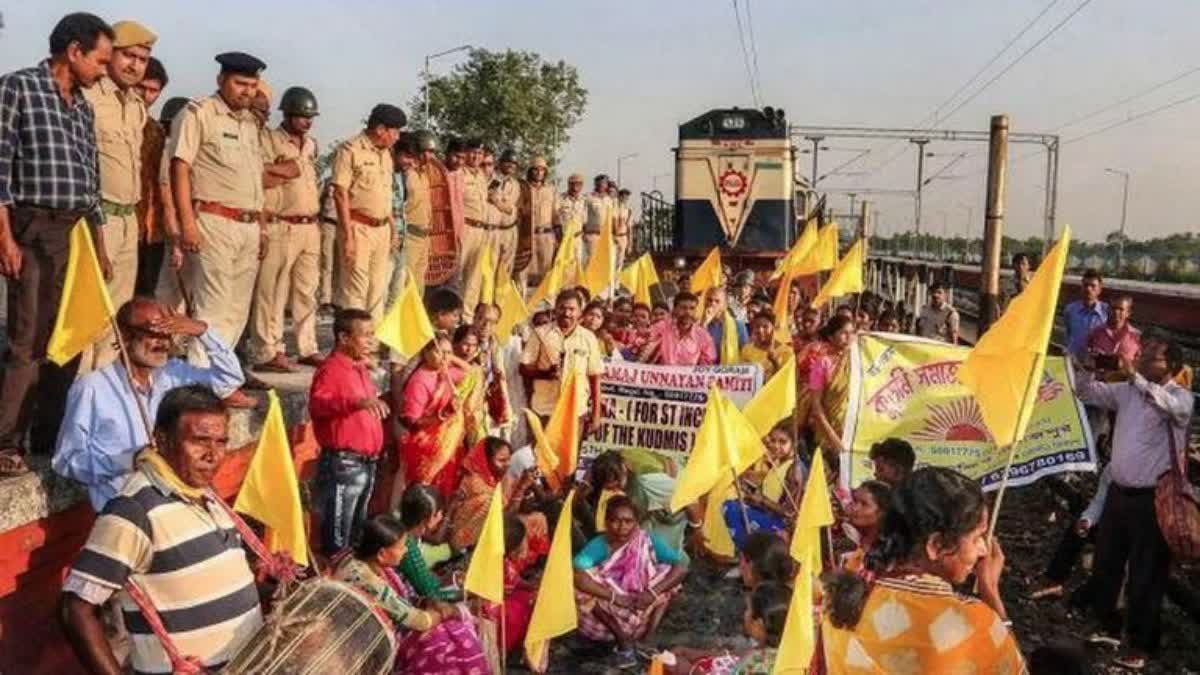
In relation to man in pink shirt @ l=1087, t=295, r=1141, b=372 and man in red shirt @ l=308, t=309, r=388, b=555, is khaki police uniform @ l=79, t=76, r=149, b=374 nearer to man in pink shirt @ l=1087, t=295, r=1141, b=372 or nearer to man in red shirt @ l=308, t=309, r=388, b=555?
man in red shirt @ l=308, t=309, r=388, b=555

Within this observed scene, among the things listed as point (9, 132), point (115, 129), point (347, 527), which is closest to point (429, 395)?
point (347, 527)

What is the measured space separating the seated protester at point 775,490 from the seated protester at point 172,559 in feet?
14.5

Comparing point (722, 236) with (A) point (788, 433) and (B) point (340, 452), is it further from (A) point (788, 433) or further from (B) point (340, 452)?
(B) point (340, 452)

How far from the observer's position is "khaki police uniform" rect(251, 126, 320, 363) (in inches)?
271

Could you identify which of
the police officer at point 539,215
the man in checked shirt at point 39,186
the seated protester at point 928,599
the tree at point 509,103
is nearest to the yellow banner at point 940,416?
the seated protester at point 928,599

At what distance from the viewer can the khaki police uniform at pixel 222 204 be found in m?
5.85

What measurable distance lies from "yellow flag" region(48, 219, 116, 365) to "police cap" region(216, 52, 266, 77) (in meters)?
2.20

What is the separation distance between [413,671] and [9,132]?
8.78 feet

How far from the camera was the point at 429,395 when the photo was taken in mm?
6215

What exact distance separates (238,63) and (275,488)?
109 inches

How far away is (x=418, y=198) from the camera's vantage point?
888 cm

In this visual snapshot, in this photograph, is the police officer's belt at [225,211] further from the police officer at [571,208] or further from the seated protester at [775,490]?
the police officer at [571,208]

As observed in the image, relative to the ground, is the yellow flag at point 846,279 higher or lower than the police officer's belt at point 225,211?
lower

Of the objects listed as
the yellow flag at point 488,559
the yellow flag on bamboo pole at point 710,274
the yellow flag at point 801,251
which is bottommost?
the yellow flag at point 488,559
